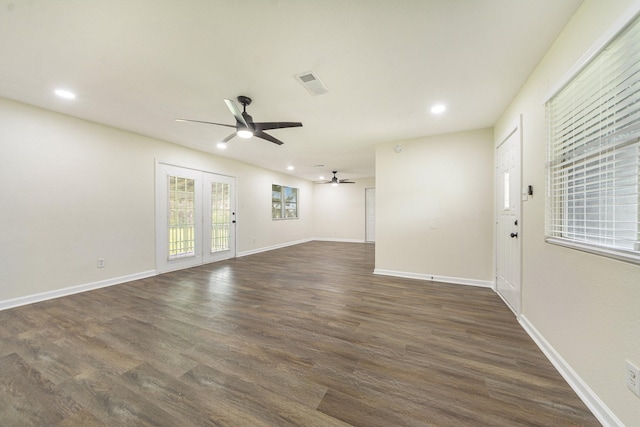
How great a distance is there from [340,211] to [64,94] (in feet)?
26.1

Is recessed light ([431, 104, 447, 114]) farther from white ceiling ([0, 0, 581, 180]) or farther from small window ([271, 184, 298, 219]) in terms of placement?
small window ([271, 184, 298, 219])

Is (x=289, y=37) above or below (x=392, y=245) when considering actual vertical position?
above

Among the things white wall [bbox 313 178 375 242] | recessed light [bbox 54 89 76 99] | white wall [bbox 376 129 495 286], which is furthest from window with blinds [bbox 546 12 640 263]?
white wall [bbox 313 178 375 242]

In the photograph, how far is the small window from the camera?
7.92 m

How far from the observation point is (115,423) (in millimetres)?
1344

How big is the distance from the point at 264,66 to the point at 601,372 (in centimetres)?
330

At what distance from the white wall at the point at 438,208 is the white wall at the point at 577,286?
1396 millimetres

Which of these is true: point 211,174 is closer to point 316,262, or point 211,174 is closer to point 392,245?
point 316,262

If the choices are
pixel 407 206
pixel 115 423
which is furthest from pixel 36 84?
pixel 407 206

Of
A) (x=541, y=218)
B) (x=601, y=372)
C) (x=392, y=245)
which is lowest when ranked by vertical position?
(x=601, y=372)

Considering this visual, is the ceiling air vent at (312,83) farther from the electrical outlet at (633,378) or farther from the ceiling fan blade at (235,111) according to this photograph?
the electrical outlet at (633,378)

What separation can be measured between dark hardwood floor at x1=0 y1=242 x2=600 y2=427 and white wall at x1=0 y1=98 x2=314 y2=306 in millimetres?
489

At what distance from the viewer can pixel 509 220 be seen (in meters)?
2.98

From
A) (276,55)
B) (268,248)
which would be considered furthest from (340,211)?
(276,55)
